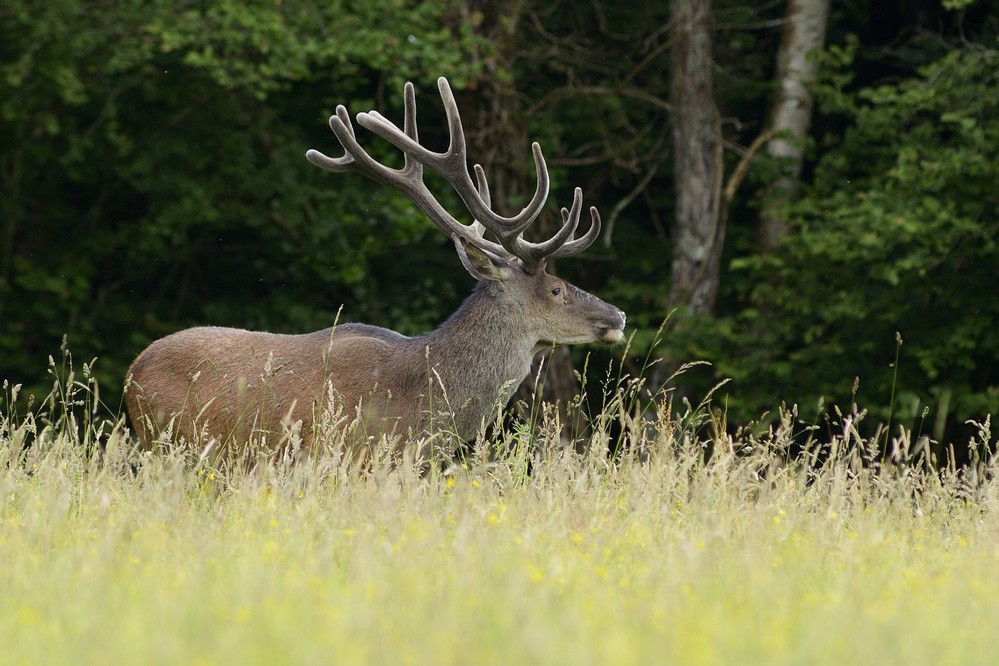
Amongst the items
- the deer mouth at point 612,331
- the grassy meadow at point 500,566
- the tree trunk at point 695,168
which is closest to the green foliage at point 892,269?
the tree trunk at point 695,168

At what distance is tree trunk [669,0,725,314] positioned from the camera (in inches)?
549

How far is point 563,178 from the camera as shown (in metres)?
15.2

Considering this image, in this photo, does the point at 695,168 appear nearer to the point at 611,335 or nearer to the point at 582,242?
the point at 582,242

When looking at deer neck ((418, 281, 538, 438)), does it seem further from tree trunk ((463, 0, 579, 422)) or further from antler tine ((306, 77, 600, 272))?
tree trunk ((463, 0, 579, 422))

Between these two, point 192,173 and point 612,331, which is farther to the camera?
point 192,173

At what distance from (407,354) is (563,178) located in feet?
27.3

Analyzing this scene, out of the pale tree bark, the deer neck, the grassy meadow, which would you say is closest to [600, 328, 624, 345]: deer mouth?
the deer neck

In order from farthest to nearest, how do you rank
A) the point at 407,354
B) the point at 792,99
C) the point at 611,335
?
the point at 792,99 < the point at 611,335 < the point at 407,354

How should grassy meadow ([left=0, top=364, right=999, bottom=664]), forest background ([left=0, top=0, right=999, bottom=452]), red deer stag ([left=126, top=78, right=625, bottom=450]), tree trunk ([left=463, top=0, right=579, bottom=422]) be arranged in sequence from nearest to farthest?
1. grassy meadow ([left=0, top=364, right=999, bottom=664])
2. red deer stag ([left=126, top=78, right=625, bottom=450])
3. forest background ([left=0, top=0, right=999, bottom=452])
4. tree trunk ([left=463, top=0, right=579, bottom=422])

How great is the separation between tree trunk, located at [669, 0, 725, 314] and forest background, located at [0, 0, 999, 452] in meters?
Result: 0.02

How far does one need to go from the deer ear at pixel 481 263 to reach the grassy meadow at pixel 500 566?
1499 mm

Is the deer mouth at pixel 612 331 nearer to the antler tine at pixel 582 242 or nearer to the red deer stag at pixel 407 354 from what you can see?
the red deer stag at pixel 407 354

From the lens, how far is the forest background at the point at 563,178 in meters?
12.7

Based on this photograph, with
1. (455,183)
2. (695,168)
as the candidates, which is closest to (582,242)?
(455,183)
